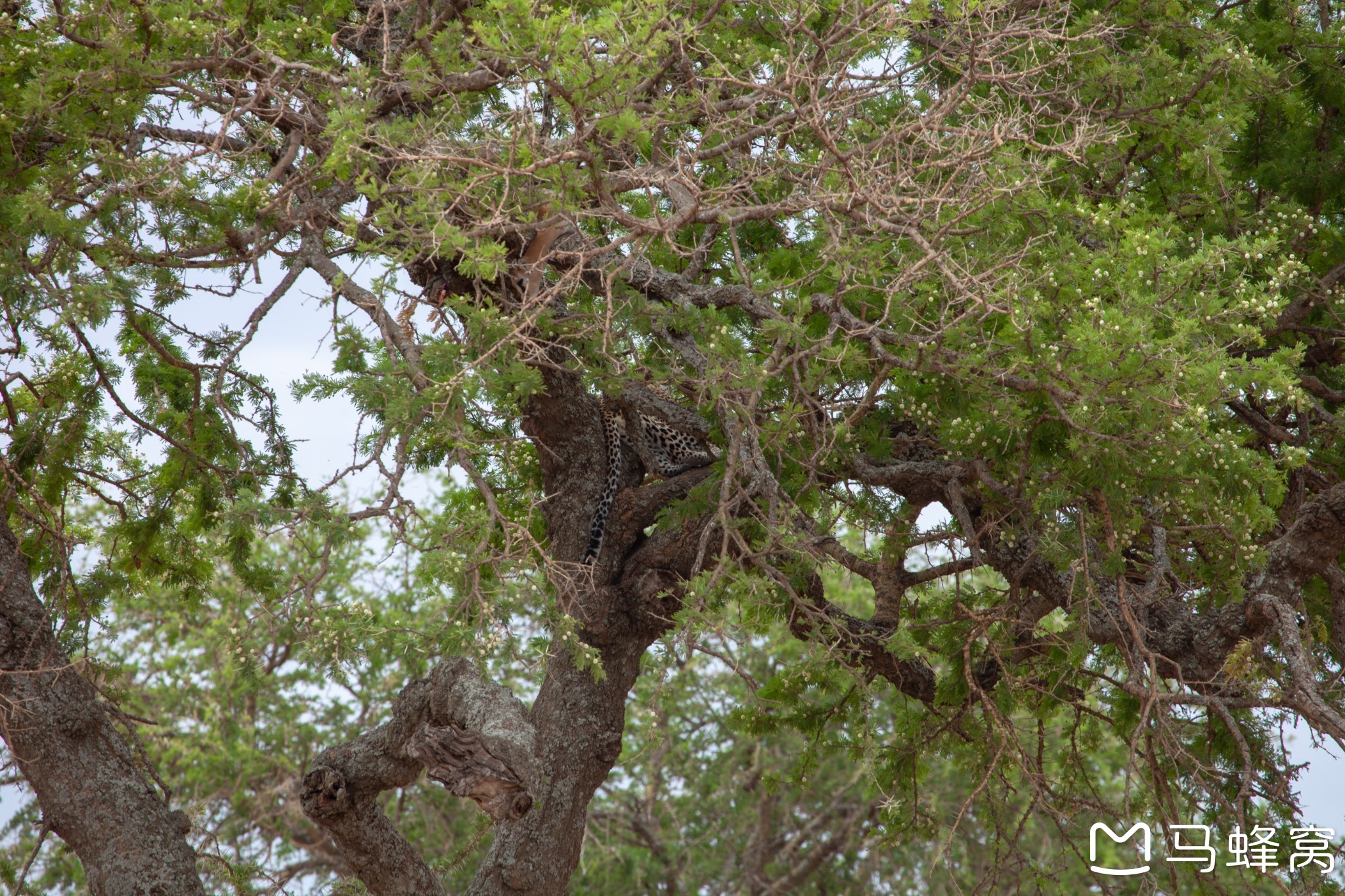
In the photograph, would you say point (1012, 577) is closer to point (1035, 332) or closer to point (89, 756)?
point (1035, 332)

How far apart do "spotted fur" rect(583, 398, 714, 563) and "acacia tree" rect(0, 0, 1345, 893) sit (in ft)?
0.21

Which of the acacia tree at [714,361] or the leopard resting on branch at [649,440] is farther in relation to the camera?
the leopard resting on branch at [649,440]

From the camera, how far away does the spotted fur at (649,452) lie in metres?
6.37

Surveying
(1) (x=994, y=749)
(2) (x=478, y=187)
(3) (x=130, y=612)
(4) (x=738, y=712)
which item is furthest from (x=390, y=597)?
(2) (x=478, y=187)

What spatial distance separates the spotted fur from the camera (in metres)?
6.37

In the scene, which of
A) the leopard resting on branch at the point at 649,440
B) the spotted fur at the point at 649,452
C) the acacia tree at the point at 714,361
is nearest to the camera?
the acacia tree at the point at 714,361

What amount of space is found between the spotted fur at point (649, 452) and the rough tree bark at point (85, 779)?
92.2 inches

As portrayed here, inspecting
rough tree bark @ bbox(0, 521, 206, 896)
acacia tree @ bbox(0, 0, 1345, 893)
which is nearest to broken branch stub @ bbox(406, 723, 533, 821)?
acacia tree @ bbox(0, 0, 1345, 893)

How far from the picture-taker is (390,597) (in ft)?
41.8

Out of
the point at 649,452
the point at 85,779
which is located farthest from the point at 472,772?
the point at 649,452

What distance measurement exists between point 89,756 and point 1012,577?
168 inches

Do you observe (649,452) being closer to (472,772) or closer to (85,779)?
(472,772)

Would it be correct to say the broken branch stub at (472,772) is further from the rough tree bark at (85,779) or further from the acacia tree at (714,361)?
the rough tree bark at (85,779)

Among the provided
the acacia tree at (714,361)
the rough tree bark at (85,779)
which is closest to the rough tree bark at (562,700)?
the acacia tree at (714,361)
